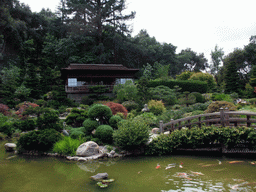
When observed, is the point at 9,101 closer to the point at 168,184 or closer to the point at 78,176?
the point at 78,176

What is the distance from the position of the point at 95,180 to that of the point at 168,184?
2.10m

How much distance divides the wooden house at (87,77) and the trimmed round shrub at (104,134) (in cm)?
1244

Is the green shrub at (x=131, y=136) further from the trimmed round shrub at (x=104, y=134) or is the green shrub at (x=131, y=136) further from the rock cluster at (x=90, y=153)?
the trimmed round shrub at (x=104, y=134)

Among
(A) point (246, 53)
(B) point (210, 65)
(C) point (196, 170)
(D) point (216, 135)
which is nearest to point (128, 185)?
(C) point (196, 170)

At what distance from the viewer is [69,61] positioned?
86.4 feet

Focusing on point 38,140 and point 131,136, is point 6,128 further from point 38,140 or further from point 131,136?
point 131,136

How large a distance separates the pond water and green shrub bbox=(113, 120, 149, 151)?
22.0 inches

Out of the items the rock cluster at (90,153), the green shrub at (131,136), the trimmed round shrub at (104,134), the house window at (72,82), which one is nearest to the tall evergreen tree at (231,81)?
the house window at (72,82)

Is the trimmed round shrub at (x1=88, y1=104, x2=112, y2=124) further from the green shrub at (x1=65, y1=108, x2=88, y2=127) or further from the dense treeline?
the dense treeline

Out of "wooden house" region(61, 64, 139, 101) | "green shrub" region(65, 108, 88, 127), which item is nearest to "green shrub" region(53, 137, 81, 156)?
"green shrub" region(65, 108, 88, 127)

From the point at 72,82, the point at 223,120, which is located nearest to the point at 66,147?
the point at 223,120

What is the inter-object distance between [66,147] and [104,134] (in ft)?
5.66

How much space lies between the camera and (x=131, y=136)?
25.6ft

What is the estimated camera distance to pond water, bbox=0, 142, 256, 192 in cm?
521
